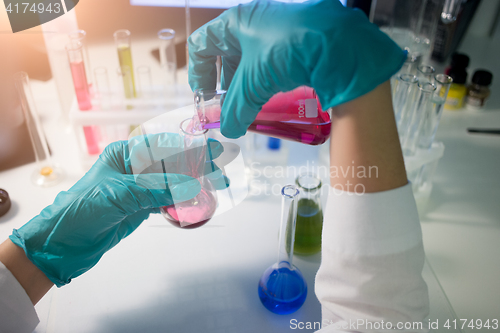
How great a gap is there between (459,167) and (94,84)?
4.72ft

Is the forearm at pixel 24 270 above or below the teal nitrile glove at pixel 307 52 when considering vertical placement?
below

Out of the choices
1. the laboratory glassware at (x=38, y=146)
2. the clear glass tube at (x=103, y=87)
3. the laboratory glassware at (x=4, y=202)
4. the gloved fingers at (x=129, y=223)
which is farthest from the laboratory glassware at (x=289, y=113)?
the laboratory glassware at (x=4, y=202)

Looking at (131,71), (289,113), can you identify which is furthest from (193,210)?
(131,71)

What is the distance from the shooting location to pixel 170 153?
977 mm

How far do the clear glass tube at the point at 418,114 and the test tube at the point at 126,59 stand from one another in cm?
96

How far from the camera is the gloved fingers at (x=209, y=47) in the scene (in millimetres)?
852

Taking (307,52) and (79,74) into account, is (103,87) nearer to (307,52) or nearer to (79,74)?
(79,74)

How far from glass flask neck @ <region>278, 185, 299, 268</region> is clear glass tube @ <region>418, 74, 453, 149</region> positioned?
0.64m

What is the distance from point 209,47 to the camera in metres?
0.92

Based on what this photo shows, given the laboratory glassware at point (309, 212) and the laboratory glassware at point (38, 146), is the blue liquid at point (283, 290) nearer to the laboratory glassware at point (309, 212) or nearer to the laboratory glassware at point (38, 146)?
the laboratory glassware at point (309, 212)

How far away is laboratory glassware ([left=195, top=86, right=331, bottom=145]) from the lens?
91cm

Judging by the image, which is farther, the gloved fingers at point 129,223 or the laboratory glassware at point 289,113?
the gloved fingers at point 129,223

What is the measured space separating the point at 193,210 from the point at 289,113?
35cm

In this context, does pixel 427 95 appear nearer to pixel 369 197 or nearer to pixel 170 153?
pixel 369 197
